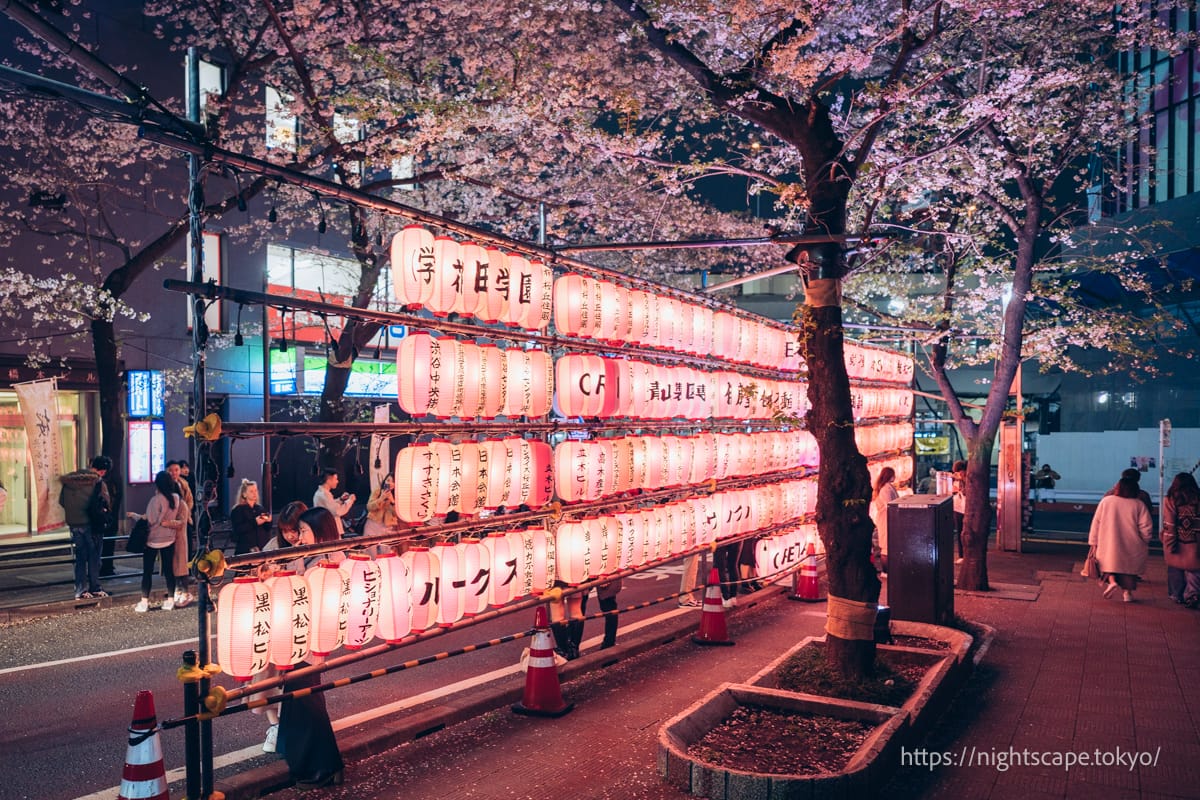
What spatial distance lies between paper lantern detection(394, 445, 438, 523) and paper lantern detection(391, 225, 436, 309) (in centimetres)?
145

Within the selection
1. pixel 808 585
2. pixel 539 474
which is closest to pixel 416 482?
pixel 539 474

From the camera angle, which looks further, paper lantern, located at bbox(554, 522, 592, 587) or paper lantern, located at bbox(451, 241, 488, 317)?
paper lantern, located at bbox(554, 522, 592, 587)

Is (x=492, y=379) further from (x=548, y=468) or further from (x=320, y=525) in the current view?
(x=320, y=525)

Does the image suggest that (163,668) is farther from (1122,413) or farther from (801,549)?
(1122,413)

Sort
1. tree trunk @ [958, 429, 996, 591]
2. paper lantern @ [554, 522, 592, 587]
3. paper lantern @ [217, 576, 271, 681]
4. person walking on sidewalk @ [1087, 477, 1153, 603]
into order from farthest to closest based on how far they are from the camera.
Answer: tree trunk @ [958, 429, 996, 591]
person walking on sidewalk @ [1087, 477, 1153, 603]
paper lantern @ [554, 522, 592, 587]
paper lantern @ [217, 576, 271, 681]

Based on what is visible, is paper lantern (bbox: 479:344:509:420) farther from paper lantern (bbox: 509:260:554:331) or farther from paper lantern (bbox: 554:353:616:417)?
paper lantern (bbox: 554:353:616:417)

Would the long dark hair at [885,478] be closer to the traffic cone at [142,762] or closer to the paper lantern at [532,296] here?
the paper lantern at [532,296]

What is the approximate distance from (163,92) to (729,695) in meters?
22.3

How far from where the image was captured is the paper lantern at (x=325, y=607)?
6.67m

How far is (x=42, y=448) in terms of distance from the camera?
15.7 meters

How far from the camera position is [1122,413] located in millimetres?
32969

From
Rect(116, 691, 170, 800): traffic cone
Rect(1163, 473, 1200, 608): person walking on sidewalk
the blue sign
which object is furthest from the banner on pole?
Rect(1163, 473, 1200, 608): person walking on sidewalk

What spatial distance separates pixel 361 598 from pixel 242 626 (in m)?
1.11

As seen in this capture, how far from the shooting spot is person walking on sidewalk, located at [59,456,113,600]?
1408 centimetres
